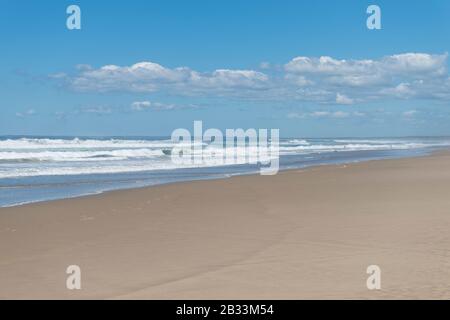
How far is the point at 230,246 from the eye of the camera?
24.3ft

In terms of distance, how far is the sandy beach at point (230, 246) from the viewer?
5422 mm

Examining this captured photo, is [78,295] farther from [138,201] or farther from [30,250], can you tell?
[138,201]

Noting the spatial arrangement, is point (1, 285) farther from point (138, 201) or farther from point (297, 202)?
point (297, 202)

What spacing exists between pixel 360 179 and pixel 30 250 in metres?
12.7

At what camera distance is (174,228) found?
887 cm

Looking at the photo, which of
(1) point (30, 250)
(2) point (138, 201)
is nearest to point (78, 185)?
(2) point (138, 201)

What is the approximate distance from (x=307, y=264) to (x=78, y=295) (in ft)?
8.30

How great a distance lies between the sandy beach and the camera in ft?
17.8

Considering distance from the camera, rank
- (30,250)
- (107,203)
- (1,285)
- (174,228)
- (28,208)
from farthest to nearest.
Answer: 1. (107,203)
2. (28,208)
3. (174,228)
4. (30,250)
5. (1,285)

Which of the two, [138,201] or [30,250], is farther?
[138,201]

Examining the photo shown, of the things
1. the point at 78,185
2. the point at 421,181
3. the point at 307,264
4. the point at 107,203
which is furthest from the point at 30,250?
the point at 421,181

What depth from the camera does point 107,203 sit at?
472 inches
